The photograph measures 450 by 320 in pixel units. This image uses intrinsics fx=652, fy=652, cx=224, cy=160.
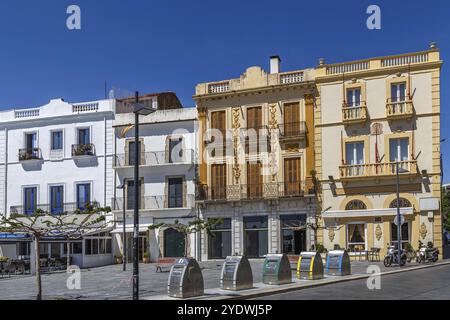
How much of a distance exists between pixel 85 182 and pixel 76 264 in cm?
701

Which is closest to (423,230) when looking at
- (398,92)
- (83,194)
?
(398,92)

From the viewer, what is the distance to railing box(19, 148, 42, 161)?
152 ft

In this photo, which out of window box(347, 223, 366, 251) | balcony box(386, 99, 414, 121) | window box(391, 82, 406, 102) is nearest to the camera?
balcony box(386, 99, 414, 121)

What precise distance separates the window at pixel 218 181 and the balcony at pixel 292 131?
450cm

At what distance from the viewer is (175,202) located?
143ft

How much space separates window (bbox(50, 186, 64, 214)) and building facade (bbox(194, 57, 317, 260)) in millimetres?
10197

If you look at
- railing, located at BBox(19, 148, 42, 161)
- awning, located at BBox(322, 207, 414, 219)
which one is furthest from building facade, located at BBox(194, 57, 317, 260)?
railing, located at BBox(19, 148, 42, 161)

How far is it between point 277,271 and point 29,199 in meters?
29.6

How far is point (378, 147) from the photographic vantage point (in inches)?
1515

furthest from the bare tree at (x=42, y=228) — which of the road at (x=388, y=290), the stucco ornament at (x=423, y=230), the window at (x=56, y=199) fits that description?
the window at (x=56, y=199)

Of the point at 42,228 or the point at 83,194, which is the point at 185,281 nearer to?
the point at 42,228

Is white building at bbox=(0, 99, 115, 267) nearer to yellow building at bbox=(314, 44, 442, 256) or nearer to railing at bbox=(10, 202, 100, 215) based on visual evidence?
railing at bbox=(10, 202, 100, 215)
